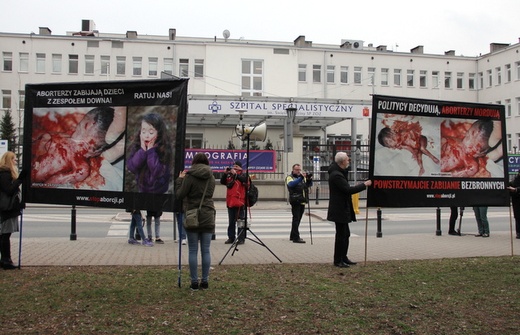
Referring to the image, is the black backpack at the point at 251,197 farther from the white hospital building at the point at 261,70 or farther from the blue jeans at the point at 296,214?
the white hospital building at the point at 261,70

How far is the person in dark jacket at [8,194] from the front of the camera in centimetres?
764

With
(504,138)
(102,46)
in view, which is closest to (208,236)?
(504,138)

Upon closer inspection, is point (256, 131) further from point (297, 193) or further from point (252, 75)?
point (252, 75)

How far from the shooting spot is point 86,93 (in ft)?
26.2

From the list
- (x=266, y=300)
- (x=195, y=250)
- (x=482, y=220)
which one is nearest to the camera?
(x=266, y=300)

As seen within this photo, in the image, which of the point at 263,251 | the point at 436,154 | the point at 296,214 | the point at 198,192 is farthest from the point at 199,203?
the point at 296,214

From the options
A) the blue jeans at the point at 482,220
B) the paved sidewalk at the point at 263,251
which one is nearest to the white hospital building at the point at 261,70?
the blue jeans at the point at 482,220

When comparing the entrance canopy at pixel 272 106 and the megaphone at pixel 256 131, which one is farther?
the entrance canopy at pixel 272 106

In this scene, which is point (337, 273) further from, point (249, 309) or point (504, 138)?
point (504, 138)

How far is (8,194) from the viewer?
25.0 ft

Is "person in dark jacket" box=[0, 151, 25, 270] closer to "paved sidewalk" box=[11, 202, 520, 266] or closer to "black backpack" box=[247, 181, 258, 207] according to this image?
"paved sidewalk" box=[11, 202, 520, 266]

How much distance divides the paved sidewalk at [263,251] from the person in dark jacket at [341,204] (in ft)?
1.53

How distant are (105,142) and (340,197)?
3910mm

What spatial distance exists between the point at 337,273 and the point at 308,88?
41858 millimetres
